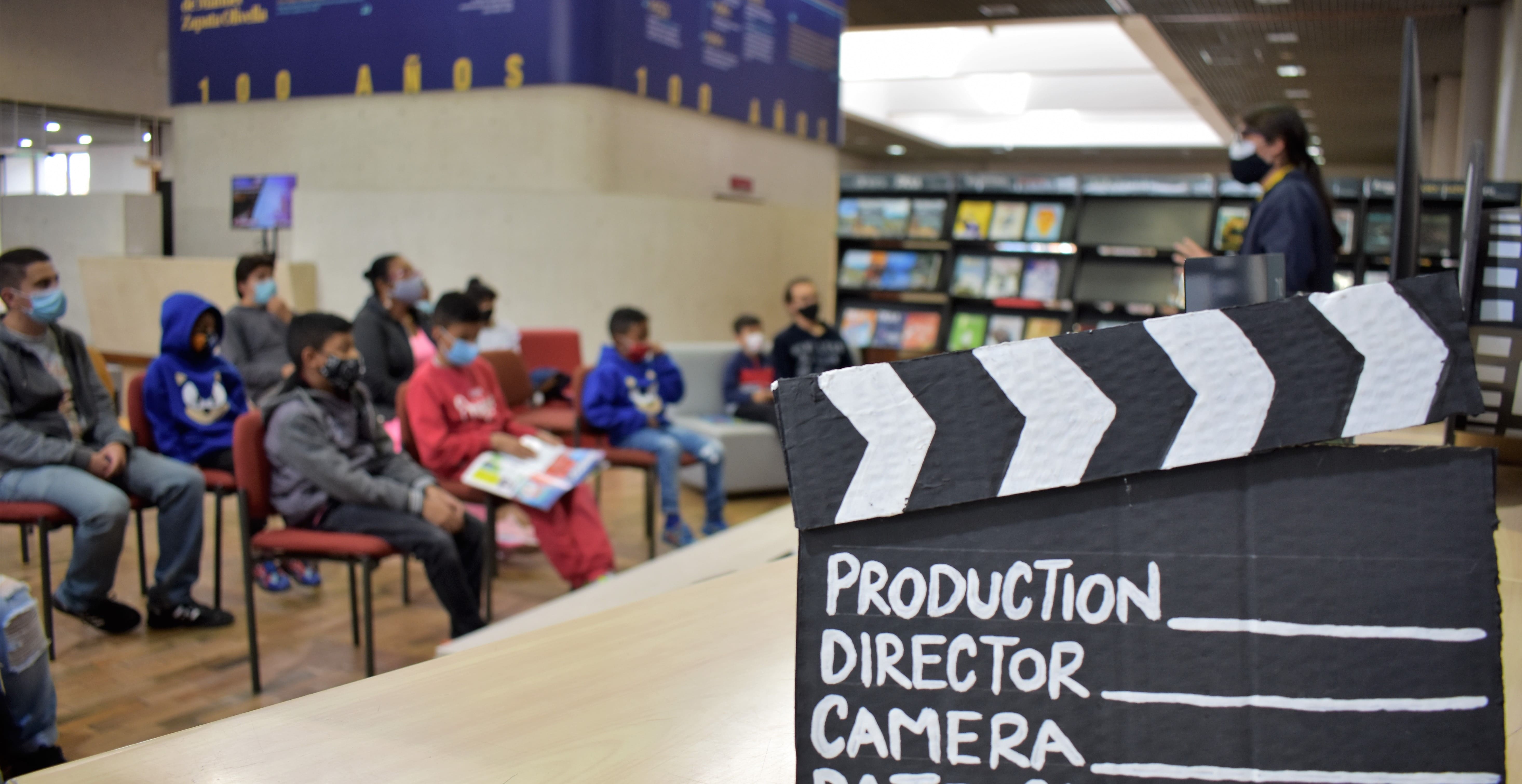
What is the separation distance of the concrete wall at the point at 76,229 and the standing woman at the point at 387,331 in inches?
38.2

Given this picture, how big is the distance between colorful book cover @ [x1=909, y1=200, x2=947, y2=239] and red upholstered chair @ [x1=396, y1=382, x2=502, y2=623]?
5163mm

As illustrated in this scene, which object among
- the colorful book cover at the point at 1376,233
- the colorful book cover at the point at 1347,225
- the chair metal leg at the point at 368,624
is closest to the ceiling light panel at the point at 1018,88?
the colorful book cover at the point at 1347,225

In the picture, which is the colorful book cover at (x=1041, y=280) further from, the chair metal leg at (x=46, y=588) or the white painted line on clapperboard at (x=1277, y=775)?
the white painted line on clapperboard at (x=1277, y=775)

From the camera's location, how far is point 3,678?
2.07m

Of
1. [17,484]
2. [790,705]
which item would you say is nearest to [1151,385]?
[790,705]

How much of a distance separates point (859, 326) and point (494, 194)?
3053 mm

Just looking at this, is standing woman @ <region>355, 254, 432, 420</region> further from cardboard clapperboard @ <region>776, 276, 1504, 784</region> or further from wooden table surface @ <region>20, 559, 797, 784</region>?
cardboard clapperboard @ <region>776, 276, 1504, 784</region>

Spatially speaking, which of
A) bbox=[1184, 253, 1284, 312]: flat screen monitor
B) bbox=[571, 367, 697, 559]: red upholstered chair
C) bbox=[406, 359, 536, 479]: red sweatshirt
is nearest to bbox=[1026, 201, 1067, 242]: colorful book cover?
bbox=[571, 367, 697, 559]: red upholstered chair

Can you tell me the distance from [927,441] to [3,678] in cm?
217

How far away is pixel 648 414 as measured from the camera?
532cm

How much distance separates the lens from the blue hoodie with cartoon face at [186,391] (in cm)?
394

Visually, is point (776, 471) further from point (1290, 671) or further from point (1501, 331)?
point (1290, 671)

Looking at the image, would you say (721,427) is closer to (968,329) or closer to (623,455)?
(623,455)

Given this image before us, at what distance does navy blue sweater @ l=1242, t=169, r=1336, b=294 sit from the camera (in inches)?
103
